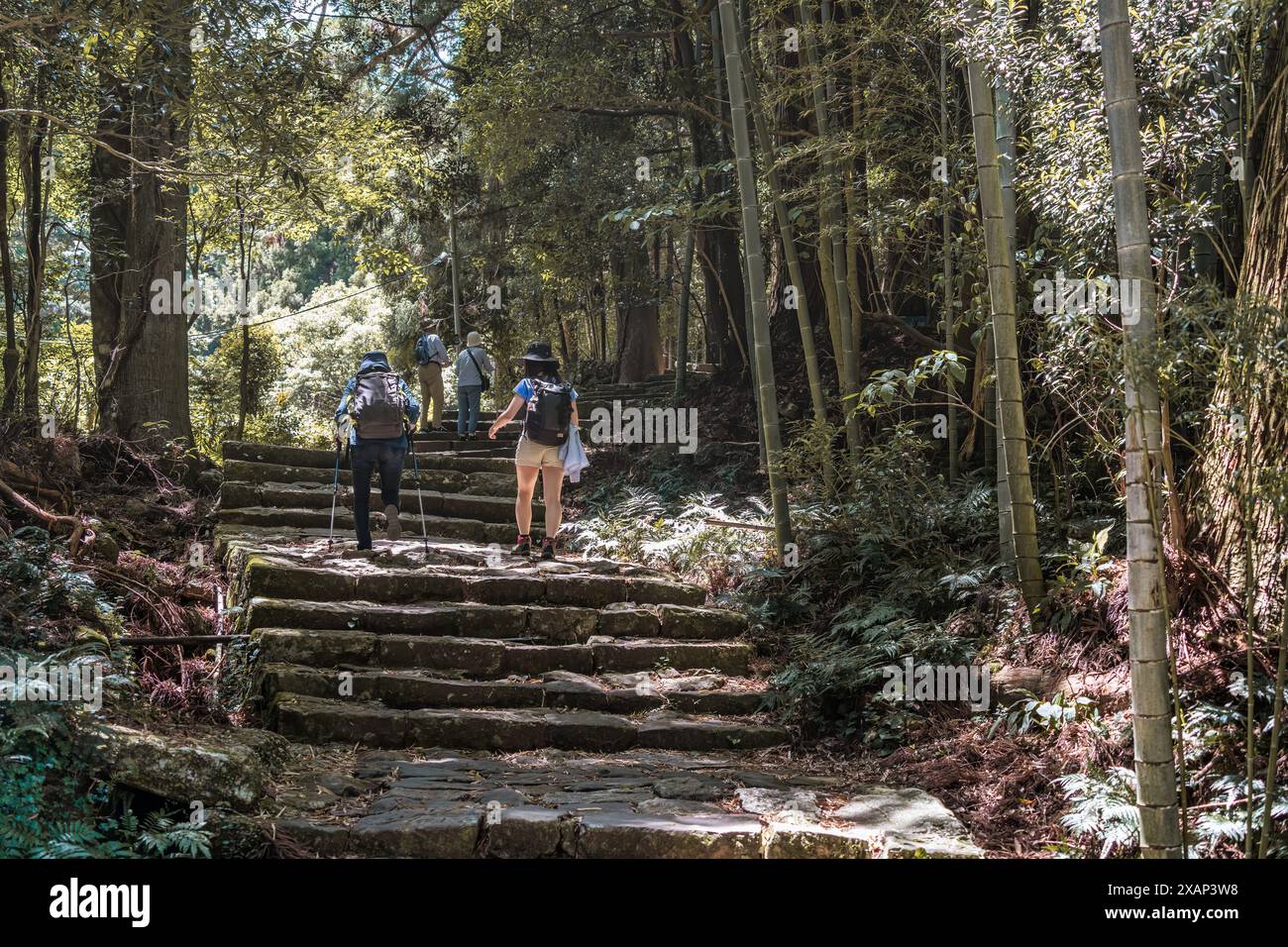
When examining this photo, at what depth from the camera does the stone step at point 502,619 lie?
6430mm

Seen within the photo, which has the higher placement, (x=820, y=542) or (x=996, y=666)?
(x=820, y=542)

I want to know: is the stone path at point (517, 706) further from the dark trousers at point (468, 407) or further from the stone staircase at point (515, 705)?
the dark trousers at point (468, 407)

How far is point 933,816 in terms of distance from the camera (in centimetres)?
447

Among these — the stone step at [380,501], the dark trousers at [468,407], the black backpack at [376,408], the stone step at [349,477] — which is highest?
the dark trousers at [468,407]

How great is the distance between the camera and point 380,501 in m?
9.92

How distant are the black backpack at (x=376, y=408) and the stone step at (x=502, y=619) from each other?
50.4 inches

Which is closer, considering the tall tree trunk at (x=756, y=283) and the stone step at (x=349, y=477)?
the tall tree trunk at (x=756, y=283)

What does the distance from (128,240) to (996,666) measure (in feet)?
28.4

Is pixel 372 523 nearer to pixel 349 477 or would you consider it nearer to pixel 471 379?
pixel 349 477

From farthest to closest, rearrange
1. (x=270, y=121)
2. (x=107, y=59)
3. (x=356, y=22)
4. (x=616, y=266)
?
1. (x=616, y=266)
2. (x=356, y=22)
3. (x=270, y=121)
4. (x=107, y=59)

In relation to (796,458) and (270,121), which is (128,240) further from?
(796,458)

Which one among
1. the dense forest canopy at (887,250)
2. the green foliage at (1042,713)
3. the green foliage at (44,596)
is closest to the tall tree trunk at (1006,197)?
the dense forest canopy at (887,250)

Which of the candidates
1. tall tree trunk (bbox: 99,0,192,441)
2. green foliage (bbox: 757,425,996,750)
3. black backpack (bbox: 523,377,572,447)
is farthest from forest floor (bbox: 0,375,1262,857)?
tall tree trunk (bbox: 99,0,192,441)

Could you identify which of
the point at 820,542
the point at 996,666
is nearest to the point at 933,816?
the point at 996,666
